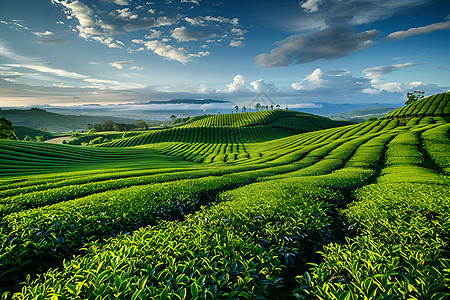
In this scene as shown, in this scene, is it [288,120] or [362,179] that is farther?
[288,120]

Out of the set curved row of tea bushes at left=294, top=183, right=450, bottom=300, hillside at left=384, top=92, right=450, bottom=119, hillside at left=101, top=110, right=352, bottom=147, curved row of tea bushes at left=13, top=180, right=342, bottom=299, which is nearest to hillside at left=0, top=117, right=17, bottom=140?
hillside at left=101, top=110, right=352, bottom=147

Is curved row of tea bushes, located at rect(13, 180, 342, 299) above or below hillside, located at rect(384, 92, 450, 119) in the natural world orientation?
below

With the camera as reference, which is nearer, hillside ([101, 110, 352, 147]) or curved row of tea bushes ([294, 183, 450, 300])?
curved row of tea bushes ([294, 183, 450, 300])

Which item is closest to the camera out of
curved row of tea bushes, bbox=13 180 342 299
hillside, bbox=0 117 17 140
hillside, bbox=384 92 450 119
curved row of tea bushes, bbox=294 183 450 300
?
curved row of tea bushes, bbox=294 183 450 300

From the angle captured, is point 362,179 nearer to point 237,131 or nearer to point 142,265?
point 142,265

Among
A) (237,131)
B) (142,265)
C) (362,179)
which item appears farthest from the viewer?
(237,131)

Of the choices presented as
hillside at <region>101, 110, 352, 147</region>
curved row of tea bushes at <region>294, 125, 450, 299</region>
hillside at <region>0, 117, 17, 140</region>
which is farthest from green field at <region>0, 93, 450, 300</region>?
hillside at <region>101, 110, 352, 147</region>

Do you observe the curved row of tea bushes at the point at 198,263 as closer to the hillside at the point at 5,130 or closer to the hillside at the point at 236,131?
the hillside at the point at 5,130

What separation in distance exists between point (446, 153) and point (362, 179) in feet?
71.0

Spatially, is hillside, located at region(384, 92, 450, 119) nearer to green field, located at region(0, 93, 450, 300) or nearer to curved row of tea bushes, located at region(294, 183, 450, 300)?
green field, located at region(0, 93, 450, 300)

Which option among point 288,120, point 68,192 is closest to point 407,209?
point 68,192

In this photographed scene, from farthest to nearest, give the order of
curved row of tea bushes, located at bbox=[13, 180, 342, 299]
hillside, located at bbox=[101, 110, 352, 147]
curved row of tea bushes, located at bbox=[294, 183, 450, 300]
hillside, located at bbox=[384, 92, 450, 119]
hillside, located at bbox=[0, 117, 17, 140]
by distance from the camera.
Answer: hillside, located at bbox=[101, 110, 352, 147], hillside, located at bbox=[384, 92, 450, 119], hillside, located at bbox=[0, 117, 17, 140], curved row of tea bushes, located at bbox=[13, 180, 342, 299], curved row of tea bushes, located at bbox=[294, 183, 450, 300]

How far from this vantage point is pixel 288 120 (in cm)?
18850

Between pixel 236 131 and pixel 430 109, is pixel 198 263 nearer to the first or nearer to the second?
pixel 430 109
